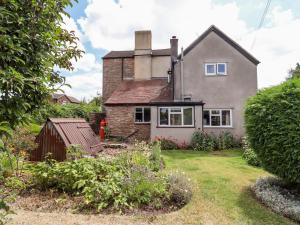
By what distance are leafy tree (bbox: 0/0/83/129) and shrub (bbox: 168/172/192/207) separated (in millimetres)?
4324

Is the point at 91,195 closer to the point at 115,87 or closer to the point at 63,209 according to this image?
the point at 63,209

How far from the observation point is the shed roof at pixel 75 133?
396 inches

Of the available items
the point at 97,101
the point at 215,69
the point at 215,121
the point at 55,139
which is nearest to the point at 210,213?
the point at 55,139

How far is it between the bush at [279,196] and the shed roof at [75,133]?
6.97m

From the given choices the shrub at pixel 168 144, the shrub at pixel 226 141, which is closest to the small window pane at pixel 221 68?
the shrub at pixel 226 141

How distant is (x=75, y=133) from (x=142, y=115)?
9.77 metres

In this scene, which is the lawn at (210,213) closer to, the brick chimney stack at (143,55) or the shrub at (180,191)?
the shrub at (180,191)

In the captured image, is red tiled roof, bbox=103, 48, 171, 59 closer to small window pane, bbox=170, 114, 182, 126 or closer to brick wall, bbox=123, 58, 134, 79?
brick wall, bbox=123, 58, 134, 79

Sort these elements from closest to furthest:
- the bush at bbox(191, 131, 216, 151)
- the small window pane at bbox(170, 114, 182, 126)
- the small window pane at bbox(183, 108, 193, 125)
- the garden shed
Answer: the garden shed
the bush at bbox(191, 131, 216, 151)
the small window pane at bbox(183, 108, 193, 125)
the small window pane at bbox(170, 114, 182, 126)

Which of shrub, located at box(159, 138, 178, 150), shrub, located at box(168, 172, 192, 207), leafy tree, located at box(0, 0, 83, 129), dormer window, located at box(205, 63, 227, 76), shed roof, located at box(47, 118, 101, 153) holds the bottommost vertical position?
shrub, located at box(168, 172, 192, 207)

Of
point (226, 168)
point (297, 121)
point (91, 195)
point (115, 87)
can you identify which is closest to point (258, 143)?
point (297, 121)

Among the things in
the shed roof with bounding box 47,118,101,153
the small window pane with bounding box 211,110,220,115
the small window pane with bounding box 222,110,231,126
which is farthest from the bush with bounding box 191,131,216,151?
the shed roof with bounding box 47,118,101,153

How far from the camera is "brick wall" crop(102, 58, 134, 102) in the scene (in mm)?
25438

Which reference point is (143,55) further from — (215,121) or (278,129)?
(278,129)
